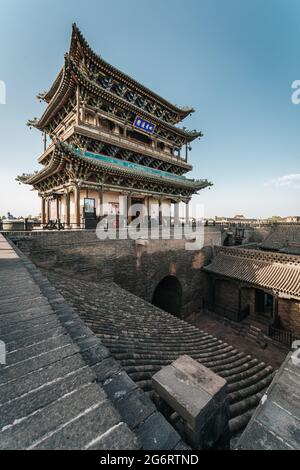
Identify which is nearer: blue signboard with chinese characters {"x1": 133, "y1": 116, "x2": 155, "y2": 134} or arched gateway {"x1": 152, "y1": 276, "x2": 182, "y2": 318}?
arched gateway {"x1": 152, "y1": 276, "x2": 182, "y2": 318}

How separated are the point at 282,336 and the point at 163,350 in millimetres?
10486

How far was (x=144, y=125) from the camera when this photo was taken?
56.9ft

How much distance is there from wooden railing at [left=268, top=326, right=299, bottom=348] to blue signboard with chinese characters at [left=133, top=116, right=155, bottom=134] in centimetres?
1779

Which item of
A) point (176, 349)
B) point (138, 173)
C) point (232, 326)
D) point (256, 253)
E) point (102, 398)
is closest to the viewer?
point (102, 398)

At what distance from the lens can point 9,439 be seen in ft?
2.85

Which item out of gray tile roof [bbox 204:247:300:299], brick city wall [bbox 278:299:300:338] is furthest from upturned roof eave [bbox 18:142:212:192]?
brick city wall [bbox 278:299:300:338]

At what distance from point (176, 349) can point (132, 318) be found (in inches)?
62.7

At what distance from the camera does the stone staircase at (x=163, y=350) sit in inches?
97.3

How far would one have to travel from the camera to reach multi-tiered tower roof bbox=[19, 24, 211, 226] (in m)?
12.0

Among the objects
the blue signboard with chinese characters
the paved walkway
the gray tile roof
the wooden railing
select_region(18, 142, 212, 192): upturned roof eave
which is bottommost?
the wooden railing

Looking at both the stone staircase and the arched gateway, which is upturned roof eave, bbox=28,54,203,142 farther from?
the arched gateway

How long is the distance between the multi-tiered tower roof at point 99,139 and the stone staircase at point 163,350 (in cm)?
583
